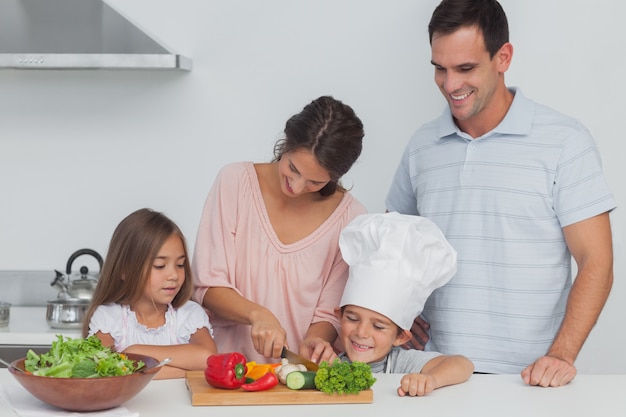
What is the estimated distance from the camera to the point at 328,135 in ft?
6.75

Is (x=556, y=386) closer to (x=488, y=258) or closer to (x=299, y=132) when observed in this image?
(x=488, y=258)

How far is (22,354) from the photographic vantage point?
119 inches

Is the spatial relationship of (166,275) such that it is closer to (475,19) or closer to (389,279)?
(389,279)

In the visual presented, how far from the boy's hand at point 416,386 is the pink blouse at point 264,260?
0.46 metres

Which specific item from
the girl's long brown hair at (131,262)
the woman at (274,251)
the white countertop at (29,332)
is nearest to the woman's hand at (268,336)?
the woman at (274,251)

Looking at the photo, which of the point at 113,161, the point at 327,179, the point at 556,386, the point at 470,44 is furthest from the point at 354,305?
the point at 113,161

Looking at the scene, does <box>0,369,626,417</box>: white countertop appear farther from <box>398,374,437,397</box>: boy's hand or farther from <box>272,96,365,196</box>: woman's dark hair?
<box>272,96,365,196</box>: woman's dark hair

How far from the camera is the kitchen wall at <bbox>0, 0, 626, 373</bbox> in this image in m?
3.42

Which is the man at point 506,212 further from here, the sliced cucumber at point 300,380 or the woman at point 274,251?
the sliced cucumber at point 300,380

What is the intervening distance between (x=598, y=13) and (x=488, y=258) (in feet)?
3.88

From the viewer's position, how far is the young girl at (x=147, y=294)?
2227 mm

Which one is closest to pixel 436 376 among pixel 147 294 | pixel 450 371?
pixel 450 371

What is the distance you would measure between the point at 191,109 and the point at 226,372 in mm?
1948

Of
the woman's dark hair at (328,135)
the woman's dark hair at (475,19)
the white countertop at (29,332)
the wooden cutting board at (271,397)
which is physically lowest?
the white countertop at (29,332)
